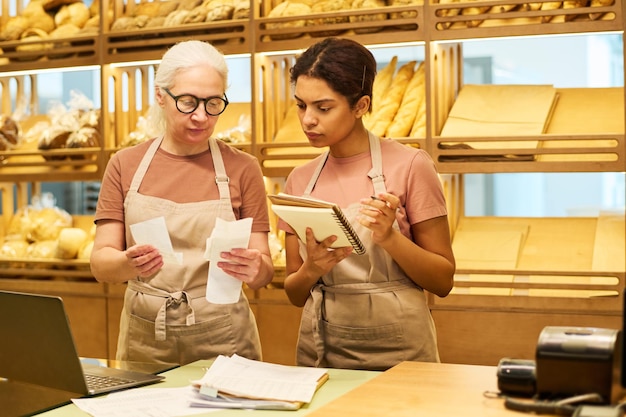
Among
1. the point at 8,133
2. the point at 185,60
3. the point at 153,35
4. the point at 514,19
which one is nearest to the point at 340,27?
the point at 514,19

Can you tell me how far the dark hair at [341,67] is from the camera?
2184mm

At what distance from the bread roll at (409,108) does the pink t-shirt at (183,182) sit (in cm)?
128

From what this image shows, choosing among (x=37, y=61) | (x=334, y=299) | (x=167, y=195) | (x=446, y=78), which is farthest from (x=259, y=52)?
(x=334, y=299)

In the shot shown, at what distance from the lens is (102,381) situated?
6.31ft

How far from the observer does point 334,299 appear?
227cm

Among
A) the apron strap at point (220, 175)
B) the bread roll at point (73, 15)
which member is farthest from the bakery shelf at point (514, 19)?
the bread roll at point (73, 15)

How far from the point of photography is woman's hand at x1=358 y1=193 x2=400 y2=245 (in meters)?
2.04

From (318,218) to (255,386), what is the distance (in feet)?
1.41

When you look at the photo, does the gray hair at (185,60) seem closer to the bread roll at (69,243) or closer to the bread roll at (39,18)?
the bread roll at (69,243)

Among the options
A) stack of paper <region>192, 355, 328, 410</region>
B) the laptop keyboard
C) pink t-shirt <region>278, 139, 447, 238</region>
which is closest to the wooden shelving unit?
pink t-shirt <region>278, 139, 447, 238</region>

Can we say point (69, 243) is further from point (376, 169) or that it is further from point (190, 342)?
point (376, 169)

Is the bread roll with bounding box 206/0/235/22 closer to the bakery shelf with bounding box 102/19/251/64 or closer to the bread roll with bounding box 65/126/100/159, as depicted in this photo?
the bakery shelf with bounding box 102/19/251/64

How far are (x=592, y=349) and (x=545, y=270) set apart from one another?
2008mm

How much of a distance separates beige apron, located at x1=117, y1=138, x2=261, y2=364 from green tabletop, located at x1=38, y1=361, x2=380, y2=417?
0.16 m
